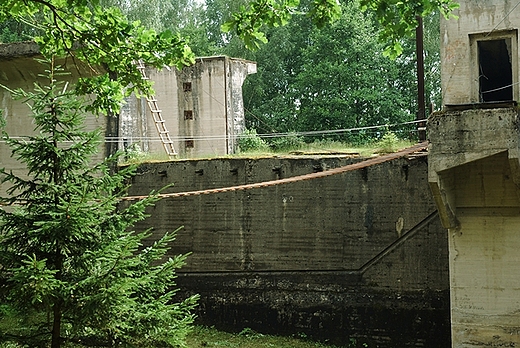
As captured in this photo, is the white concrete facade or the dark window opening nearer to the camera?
the white concrete facade

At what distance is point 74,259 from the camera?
6.44 meters

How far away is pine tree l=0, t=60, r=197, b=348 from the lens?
20.2 ft

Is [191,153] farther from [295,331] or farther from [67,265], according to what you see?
[67,265]

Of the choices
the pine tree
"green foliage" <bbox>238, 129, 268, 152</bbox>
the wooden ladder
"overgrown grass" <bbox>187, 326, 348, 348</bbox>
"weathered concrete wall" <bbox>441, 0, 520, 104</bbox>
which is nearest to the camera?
the pine tree

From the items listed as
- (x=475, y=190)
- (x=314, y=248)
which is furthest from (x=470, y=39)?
(x=314, y=248)

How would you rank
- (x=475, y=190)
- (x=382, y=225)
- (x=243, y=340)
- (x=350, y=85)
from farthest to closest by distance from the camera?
(x=350, y=85) → (x=243, y=340) → (x=382, y=225) → (x=475, y=190)

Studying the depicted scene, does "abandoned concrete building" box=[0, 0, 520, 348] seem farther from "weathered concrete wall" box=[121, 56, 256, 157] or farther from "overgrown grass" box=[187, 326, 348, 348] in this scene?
"weathered concrete wall" box=[121, 56, 256, 157]

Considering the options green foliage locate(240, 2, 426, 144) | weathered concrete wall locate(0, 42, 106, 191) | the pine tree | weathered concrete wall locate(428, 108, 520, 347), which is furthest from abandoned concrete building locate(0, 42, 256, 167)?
the pine tree

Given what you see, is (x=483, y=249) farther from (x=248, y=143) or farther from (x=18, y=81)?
(x=18, y=81)

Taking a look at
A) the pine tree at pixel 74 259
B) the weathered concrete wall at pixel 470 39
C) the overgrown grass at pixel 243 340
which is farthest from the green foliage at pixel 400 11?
the overgrown grass at pixel 243 340

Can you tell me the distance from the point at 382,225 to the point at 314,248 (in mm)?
1256

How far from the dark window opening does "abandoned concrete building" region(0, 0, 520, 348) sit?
0.9 inches

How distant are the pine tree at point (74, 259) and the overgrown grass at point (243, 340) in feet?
17.5

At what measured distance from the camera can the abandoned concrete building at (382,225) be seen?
875 centimetres
